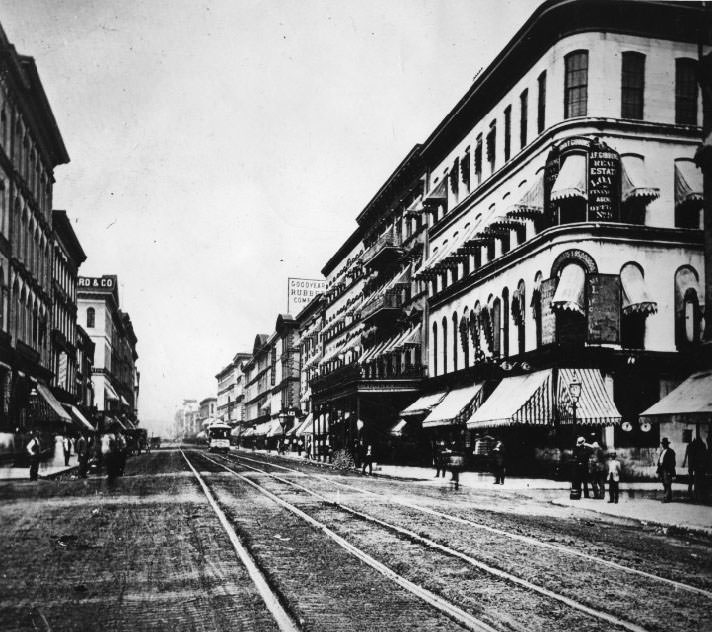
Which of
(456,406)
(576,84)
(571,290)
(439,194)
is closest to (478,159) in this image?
(439,194)

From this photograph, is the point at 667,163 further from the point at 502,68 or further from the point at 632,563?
the point at 632,563

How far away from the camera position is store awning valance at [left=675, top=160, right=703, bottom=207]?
97.6 feet

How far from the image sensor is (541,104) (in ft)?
108

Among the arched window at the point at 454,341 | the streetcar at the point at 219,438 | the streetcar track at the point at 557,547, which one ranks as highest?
the arched window at the point at 454,341

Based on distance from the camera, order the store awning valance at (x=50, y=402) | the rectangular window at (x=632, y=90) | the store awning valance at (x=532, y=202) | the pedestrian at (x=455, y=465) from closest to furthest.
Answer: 1. the pedestrian at (x=455, y=465)
2. the rectangular window at (x=632, y=90)
3. the store awning valance at (x=532, y=202)
4. the store awning valance at (x=50, y=402)

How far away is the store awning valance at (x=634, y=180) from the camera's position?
95.5 feet

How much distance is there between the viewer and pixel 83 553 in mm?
12250

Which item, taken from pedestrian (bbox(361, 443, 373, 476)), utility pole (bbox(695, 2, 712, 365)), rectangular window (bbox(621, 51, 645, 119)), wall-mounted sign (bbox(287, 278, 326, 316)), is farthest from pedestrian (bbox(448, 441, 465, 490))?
wall-mounted sign (bbox(287, 278, 326, 316))

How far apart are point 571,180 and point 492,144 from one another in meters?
9.66

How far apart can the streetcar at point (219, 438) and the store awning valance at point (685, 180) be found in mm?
68342

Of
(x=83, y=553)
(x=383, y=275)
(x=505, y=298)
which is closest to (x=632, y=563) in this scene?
(x=83, y=553)

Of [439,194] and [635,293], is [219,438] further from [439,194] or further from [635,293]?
[635,293]

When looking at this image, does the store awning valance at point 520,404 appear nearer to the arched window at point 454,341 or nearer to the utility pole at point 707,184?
the utility pole at point 707,184

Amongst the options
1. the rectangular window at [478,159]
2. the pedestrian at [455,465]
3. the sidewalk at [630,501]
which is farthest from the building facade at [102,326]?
the sidewalk at [630,501]
